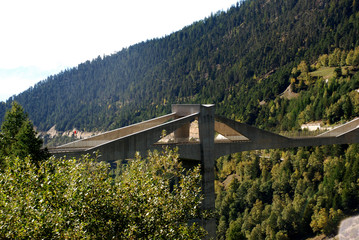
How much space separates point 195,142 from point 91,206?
27506mm

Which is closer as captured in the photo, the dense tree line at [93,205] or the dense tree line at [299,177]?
the dense tree line at [93,205]

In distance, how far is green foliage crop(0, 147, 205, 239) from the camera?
13891mm

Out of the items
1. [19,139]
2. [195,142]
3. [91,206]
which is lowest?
[195,142]

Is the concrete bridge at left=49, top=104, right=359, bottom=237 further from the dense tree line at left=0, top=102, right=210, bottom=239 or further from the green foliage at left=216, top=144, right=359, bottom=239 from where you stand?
the green foliage at left=216, top=144, right=359, bottom=239

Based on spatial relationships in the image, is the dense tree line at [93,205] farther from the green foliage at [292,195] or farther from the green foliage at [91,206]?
the green foliage at [292,195]

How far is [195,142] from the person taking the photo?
42156 mm

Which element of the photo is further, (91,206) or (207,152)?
(207,152)

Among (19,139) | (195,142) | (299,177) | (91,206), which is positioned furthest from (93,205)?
(299,177)

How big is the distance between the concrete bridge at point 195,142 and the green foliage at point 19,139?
193 centimetres

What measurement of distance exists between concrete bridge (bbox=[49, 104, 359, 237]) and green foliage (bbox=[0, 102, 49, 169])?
1930mm

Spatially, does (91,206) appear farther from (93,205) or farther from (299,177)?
(299,177)

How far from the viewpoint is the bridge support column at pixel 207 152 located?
41.4 meters

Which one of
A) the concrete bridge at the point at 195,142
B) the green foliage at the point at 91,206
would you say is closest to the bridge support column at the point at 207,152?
the concrete bridge at the point at 195,142

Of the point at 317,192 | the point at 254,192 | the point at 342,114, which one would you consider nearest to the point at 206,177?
the point at 317,192
